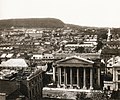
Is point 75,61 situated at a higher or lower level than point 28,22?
lower

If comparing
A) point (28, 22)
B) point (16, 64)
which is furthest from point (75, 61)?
point (28, 22)

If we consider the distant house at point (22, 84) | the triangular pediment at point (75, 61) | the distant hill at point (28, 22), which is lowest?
the distant house at point (22, 84)

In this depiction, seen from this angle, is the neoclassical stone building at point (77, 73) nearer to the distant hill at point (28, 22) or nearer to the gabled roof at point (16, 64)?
the gabled roof at point (16, 64)

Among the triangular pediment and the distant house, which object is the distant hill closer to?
the triangular pediment

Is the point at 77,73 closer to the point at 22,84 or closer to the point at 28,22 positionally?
the point at 22,84

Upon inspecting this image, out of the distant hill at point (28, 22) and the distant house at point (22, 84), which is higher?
the distant hill at point (28, 22)

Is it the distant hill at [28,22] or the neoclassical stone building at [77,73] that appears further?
the distant hill at [28,22]

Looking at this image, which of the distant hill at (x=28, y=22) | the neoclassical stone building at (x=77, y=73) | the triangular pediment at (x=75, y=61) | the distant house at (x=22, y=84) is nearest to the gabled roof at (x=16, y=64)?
the distant house at (x=22, y=84)

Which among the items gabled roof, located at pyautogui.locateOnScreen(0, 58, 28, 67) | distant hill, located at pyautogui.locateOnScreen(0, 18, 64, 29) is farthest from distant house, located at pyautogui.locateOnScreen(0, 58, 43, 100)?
distant hill, located at pyautogui.locateOnScreen(0, 18, 64, 29)
